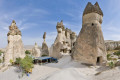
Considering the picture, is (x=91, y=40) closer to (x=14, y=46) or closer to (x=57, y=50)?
(x=57, y=50)

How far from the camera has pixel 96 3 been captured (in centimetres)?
1164

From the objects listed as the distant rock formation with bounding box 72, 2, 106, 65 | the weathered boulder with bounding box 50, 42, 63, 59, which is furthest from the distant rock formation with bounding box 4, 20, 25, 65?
the distant rock formation with bounding box 72, 2, 106, 65

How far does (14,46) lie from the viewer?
12414 mm

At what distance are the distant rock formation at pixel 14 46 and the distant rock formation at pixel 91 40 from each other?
878cm

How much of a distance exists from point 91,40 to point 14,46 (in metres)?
11.6

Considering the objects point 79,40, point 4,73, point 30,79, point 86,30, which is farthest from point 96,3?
point 4,73

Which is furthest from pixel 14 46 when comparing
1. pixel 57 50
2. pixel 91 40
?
pixel 91 40

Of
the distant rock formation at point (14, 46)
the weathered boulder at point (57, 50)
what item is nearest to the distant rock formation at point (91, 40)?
the weathered boulder at point (57, 50)

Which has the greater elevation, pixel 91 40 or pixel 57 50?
pixel 91 40

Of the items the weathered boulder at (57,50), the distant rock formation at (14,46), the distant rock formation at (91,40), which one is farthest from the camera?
the weathered boulder at (57,50)

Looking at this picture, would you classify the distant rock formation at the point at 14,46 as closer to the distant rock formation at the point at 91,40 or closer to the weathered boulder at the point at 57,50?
the weathered boulder at the point at 57,50

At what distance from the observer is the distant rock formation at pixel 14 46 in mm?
11702

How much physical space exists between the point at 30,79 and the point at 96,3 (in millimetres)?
13360

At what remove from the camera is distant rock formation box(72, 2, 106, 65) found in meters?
9.46
